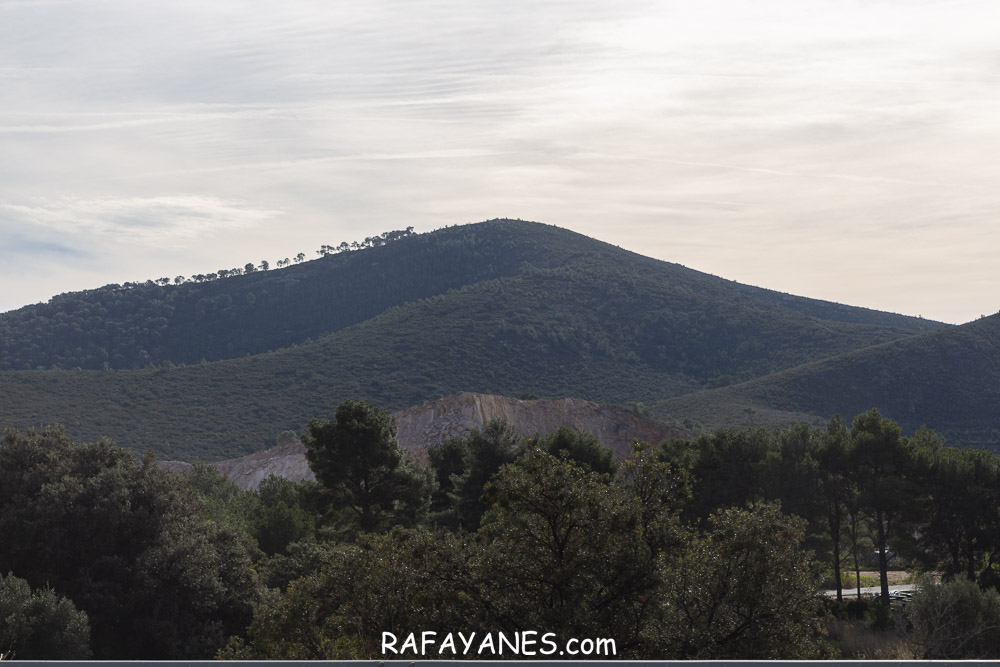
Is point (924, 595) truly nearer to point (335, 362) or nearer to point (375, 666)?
point (375, 666)

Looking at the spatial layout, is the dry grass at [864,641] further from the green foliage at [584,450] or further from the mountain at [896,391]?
the mountain at [896,391]

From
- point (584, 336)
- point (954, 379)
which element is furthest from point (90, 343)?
point (954, 379)

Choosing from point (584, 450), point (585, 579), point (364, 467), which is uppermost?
point (584, 450)

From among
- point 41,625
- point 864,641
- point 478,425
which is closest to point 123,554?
point 41,625

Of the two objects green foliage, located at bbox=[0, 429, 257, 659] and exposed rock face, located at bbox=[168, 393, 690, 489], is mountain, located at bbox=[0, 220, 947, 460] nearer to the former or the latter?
exposed rock face, located at bbox=[168, 393, 690, 489]

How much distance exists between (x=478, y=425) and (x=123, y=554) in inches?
1392

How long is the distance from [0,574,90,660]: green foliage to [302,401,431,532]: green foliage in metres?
10.1

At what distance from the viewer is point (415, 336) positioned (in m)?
102

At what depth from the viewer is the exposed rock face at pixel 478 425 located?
60031 mm

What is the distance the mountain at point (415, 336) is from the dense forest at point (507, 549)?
36057 mm

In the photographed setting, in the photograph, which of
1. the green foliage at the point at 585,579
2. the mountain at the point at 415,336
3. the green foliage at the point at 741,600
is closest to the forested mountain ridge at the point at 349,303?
the mountain at the point at 415,336

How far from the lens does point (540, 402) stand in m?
64.9

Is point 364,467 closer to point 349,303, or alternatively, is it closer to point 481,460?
point 481,460

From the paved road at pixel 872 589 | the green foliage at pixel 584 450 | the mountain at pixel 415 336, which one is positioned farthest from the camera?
the mountain at pixel 415 336
